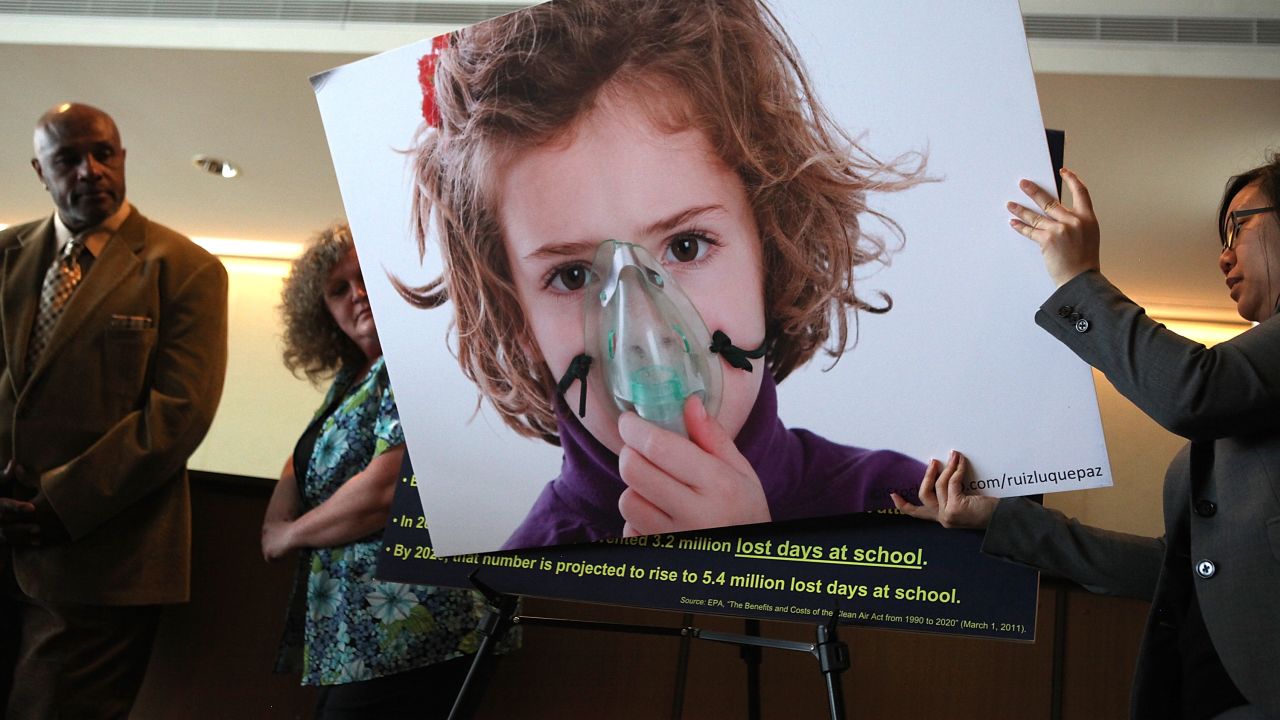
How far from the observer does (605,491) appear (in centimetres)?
144

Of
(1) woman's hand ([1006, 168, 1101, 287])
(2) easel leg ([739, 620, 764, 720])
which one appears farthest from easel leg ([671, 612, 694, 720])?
(1) woman's hand ([1006, 168, 1101, 287])

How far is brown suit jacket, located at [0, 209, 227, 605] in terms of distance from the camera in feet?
6.57

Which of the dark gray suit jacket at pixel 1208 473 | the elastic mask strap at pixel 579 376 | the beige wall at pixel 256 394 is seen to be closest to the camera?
the dark gray suit jacket at pixel 1208 473

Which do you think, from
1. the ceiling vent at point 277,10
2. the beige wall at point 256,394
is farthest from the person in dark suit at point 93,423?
the beige wall at point 256,394

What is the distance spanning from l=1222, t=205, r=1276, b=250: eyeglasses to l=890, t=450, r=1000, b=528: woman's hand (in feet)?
1.36

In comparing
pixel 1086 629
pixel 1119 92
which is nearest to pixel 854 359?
pixel 1086 629

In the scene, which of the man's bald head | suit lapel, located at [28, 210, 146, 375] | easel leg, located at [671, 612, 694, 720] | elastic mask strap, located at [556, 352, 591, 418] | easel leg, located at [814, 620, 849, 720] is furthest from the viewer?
the man's bald head

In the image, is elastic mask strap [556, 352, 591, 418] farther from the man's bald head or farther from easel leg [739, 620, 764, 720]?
the man's bald head

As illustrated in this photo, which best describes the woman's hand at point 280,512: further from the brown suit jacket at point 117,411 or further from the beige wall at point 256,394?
the beige wall at point 256,394

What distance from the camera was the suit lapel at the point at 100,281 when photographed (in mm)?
2117

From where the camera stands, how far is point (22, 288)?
2240 millimetres

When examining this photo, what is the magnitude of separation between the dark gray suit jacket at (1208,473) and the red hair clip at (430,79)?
0.90 meters

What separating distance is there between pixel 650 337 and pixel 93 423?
137 cm

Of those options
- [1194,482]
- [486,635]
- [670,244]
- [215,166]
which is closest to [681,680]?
[486,635]
